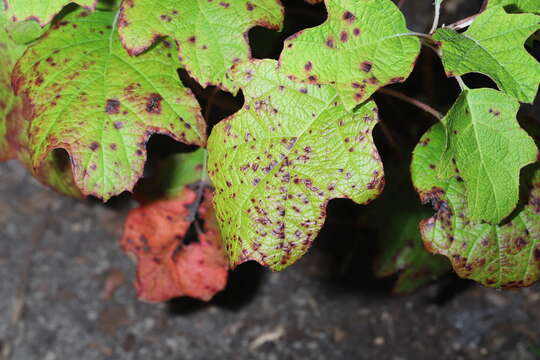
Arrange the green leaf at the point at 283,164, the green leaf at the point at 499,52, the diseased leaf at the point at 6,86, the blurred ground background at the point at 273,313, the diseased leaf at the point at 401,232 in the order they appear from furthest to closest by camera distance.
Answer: the blurred ground background at the point at 273,313, the diseased leaf at the point at 401,232, the diseased leaf at the point at 6,86, the green leaf at the point at 283,164, the green leaf at the point at 499,52

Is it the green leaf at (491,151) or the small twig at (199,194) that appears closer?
the green leaf at (491,151)

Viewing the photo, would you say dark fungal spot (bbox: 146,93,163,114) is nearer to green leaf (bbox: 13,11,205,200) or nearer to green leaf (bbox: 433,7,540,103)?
green leaf (bbox: 13,11,205,200)

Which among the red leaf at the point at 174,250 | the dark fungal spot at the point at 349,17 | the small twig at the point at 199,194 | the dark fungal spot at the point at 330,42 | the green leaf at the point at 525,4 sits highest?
the dark fungal spot at the point at 349,17

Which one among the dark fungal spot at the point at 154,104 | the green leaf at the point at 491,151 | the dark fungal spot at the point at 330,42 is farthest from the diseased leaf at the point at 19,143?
the green leaf at the point at 491,151

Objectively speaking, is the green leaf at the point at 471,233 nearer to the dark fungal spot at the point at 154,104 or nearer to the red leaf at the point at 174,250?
the dark fungal spot at the point at 154,104

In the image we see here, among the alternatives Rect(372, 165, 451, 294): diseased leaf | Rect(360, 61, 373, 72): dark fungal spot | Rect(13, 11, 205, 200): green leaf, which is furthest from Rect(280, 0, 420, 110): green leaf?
Rect(372, 165, 451, 294): diseased leaf

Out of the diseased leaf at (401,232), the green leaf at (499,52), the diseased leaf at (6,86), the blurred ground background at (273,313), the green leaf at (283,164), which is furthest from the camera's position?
the blurred ground background at (273,313)

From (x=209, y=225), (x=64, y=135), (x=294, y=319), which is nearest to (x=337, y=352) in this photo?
(x=294, y=319)

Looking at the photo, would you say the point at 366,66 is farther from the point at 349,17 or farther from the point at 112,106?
the point at 112,106

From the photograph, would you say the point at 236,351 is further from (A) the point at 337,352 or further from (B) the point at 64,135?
(B) the point at 64,135
